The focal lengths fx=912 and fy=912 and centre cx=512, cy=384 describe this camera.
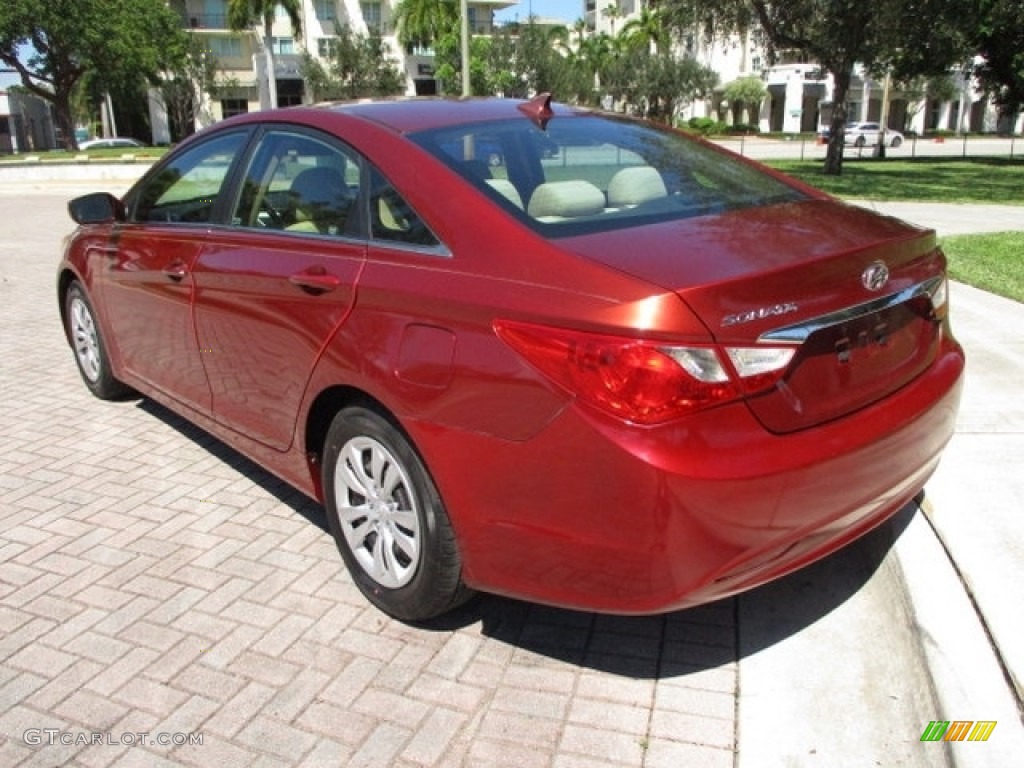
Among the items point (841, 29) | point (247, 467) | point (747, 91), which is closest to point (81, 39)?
point (841, 29)

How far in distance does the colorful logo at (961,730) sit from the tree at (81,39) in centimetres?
5592

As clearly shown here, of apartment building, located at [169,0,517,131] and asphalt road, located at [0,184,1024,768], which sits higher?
apartment building, located at [169,0,517,131]

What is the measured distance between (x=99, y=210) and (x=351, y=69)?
64.0 m

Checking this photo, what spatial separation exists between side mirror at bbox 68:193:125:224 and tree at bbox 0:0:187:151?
51963 mm

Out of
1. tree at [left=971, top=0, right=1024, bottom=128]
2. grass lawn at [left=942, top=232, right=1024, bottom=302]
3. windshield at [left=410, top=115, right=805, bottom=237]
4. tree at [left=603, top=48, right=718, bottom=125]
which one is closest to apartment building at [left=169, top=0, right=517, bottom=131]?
tree at [left=603, top=48, right=718, bottom=125]

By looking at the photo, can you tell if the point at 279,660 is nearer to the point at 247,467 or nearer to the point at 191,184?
the point at 247,467

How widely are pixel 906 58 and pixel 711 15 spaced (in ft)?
20.4

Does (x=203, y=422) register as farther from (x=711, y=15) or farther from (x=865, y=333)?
(x=711, y=15)

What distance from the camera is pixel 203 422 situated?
423 centimetres

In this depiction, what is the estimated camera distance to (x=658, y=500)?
2.28 meters

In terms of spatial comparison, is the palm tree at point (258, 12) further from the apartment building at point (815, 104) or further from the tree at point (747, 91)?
the tree at point (747, 91)

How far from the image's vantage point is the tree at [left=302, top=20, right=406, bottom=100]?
63688 mm

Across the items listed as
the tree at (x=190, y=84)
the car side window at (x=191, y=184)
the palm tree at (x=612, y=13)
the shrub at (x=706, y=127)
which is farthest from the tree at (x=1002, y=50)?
the palm tree at (x=612, y=13)

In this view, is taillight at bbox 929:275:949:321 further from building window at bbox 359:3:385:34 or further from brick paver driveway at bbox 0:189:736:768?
building window at bbox 359:3:385:34
